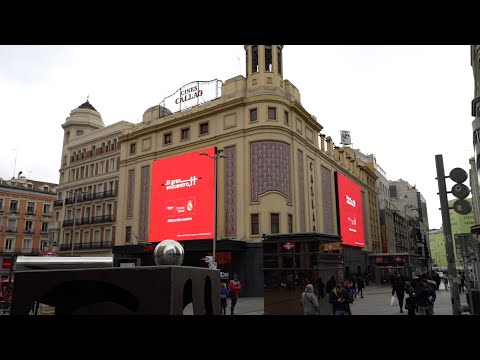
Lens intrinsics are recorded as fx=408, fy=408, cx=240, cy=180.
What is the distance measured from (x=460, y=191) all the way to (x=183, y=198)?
28.6 m

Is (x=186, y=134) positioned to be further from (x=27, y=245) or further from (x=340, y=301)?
(x=27, y=245)

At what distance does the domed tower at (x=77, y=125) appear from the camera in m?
52.0

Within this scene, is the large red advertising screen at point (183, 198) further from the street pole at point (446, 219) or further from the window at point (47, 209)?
the window at point (47, 209)

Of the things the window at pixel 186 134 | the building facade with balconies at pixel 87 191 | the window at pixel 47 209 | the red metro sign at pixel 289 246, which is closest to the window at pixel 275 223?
the window at pixel 186 134

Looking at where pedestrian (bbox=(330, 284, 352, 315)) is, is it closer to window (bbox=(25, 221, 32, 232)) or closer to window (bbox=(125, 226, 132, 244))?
window (bbox=(125, 226, 132, 244))

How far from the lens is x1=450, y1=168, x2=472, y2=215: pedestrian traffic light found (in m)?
7.03

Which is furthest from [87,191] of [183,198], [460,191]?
[460,191]

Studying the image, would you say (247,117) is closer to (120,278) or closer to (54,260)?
(54,260)

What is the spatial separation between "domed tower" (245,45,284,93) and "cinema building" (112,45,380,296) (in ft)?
0.29

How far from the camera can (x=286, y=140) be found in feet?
109

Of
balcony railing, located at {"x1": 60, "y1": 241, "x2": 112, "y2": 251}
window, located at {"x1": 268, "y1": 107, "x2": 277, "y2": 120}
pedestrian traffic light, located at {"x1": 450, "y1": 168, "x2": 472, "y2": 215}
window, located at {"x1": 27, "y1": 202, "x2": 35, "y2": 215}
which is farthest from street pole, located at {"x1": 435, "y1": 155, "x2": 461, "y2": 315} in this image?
window, located at {"x1": 27, "y1": 202, "x2": 35, "y2": 215}

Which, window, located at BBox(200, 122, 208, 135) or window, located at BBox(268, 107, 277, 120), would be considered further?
window, located at BBox(200, 122, 208, 135)

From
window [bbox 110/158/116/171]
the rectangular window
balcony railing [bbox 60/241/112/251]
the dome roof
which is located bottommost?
balcony railing [bbox 60/241/112/251]

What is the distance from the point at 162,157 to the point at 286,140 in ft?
40.5
